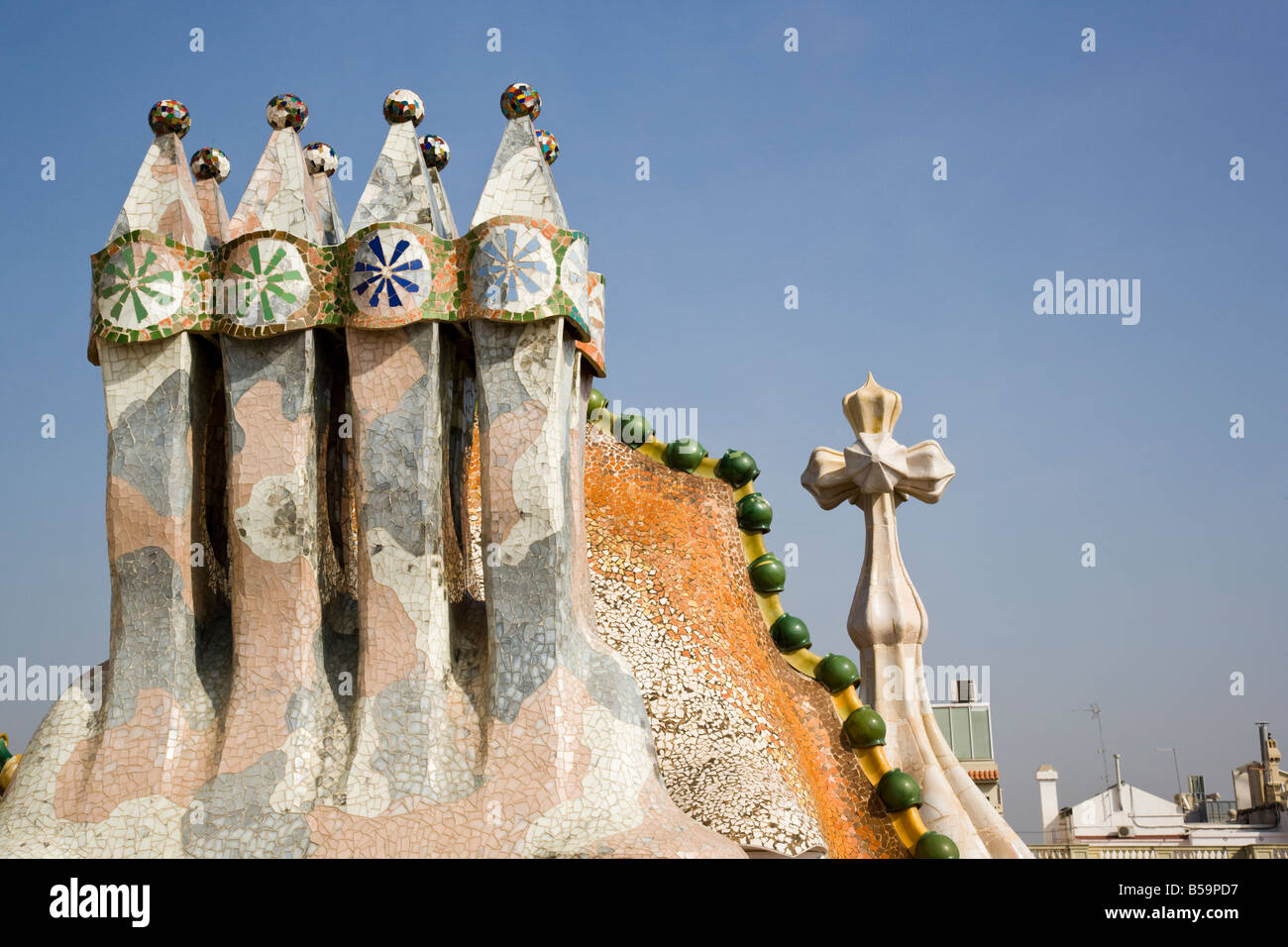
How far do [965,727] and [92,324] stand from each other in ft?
52.9

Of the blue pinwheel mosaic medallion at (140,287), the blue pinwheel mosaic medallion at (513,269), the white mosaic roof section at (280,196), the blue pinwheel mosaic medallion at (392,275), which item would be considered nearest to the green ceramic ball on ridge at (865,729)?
the blue pinwheel mosaic medallion at (513,269)

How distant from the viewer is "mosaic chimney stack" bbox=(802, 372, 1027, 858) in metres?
11.3

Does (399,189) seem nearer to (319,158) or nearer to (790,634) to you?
(319,158)

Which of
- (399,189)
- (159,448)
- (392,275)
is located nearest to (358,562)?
(159,448)

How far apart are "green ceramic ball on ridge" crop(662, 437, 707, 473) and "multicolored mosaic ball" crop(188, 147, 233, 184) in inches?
176

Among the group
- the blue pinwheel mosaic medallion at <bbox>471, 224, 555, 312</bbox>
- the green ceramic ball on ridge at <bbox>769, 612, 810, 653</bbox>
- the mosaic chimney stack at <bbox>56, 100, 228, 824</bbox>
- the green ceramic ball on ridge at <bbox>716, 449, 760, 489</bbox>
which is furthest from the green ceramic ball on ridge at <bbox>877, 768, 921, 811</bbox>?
the mosaic chimney stack at <bbox>56, 100, 228, 824</bbox>

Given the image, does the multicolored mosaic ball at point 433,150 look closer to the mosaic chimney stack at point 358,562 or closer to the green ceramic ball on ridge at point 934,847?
the mosaic chimney stack at point 358,562

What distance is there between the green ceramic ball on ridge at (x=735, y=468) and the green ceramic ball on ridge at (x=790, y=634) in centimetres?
Answer: 135

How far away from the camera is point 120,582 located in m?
8.20

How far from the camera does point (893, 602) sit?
38.8ft

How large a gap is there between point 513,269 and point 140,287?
7.89 feet
